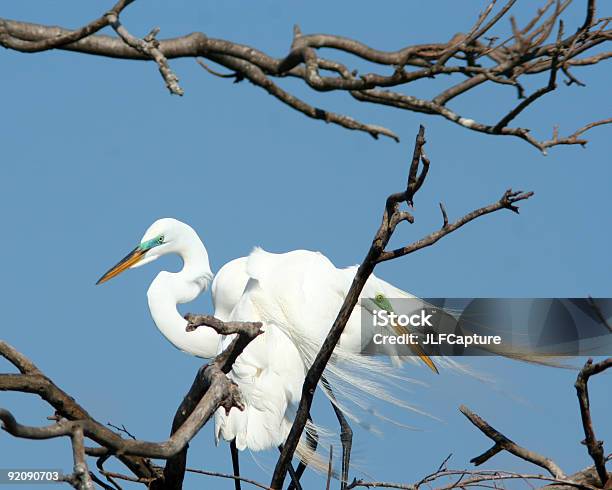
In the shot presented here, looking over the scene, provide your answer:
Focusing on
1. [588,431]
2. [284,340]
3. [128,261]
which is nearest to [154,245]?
[128,261]

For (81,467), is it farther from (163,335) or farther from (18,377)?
(163,335)

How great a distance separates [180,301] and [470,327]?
2.00m

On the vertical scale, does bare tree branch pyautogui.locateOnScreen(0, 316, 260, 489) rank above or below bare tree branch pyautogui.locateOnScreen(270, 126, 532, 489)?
below

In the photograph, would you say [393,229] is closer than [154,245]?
Yes

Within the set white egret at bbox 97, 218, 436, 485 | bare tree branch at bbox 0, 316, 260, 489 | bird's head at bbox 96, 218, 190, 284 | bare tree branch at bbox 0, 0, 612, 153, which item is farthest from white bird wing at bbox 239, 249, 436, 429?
bare tree branch at bbox 0, 0, 612, 153

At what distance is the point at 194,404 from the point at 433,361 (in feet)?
11.4

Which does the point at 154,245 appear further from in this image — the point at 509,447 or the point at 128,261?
the point at 509,447

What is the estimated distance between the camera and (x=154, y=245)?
811 centimetres

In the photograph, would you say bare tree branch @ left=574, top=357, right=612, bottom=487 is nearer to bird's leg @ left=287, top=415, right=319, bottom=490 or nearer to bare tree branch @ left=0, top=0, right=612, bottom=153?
bare tree branch @ left=0, top=0, right=612, bottom=153

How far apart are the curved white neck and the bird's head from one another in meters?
0.19

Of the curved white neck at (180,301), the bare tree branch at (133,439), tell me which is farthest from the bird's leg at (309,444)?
the bare tree branch at (133,439)

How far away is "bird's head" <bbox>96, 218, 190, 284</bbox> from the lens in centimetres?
801

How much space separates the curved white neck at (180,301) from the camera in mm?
7707

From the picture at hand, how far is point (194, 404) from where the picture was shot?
385 cm
